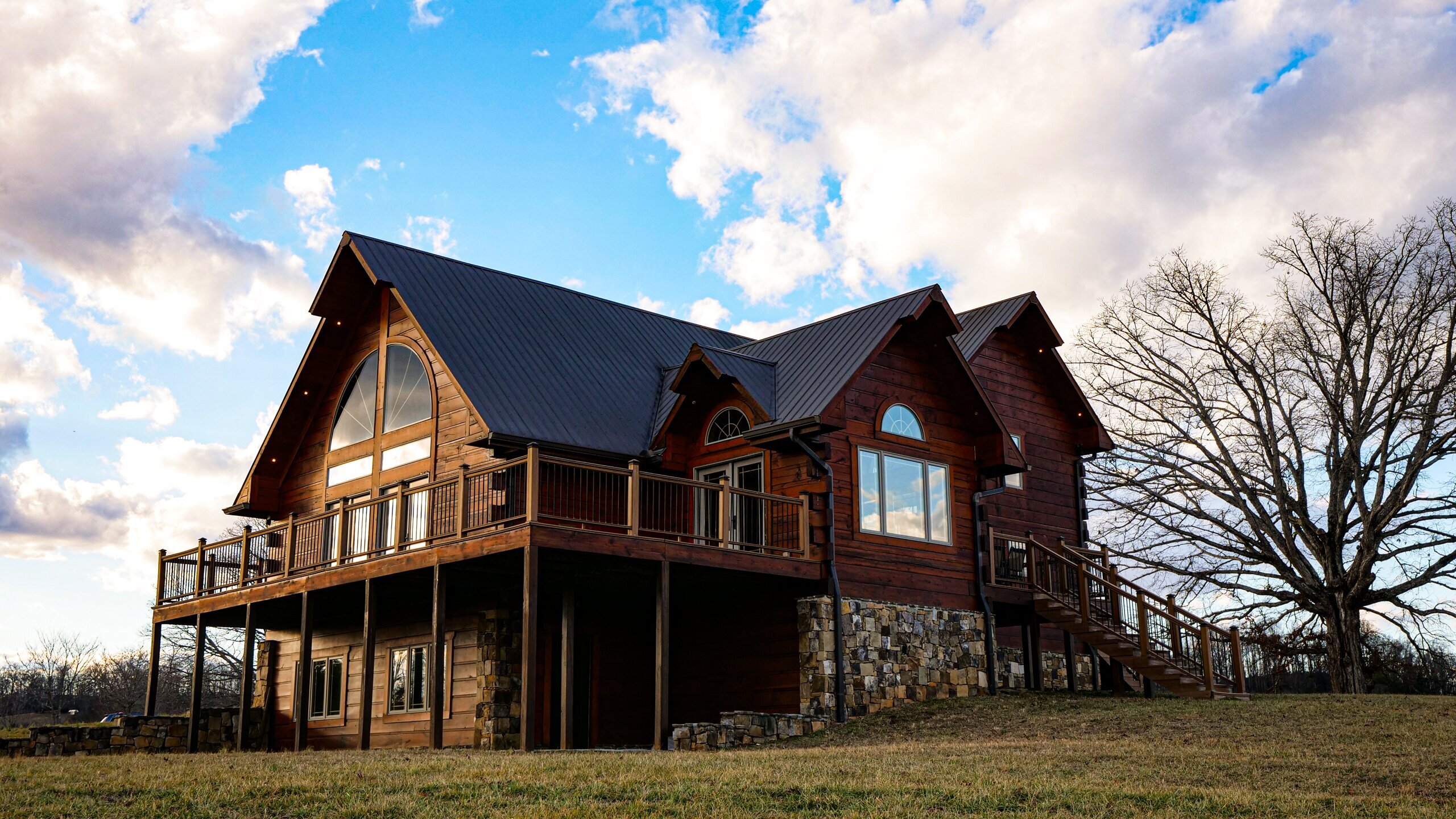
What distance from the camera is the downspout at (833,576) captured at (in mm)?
18484

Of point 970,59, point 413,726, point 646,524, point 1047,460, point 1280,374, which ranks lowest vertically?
point 413,726

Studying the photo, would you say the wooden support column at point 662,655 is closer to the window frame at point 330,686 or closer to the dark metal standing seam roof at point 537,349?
the dark metal standing seam roof at point 537,349

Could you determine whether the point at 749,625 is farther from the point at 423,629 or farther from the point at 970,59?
the point at 970,59

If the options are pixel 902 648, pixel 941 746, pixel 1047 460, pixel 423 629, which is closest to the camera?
pixel 941 746

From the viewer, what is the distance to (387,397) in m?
22.4

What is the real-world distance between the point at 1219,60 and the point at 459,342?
1459 centimetres

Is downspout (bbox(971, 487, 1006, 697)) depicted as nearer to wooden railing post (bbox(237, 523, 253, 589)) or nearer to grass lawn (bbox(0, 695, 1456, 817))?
grass lawn (bbox(0, 695, 1456, 817))

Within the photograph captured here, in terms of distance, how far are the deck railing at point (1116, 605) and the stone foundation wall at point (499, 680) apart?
319 inches

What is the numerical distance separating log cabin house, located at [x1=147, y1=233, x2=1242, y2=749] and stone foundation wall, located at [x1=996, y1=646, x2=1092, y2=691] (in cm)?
24

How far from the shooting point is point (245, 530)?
22562 mm

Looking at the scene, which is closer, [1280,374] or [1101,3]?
[1101,3]

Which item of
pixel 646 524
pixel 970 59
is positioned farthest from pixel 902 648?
pixel 970 59

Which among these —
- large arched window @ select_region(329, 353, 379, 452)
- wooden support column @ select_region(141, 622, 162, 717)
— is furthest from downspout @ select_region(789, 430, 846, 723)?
wooden support column @ select_region(141, 622, 162, 717)

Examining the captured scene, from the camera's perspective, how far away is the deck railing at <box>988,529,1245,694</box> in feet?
65.7
